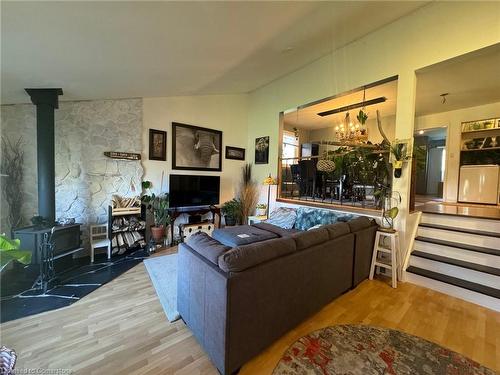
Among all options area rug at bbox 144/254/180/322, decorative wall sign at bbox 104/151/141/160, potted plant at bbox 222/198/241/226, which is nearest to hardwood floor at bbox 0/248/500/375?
area rug at bbox 144/254/180/322

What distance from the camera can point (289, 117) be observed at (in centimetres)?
662

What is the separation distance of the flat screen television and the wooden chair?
1.14 m

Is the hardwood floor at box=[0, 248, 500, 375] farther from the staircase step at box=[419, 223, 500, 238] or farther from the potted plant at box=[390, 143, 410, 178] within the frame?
the potted plant at box=[390, 143, 410, 178]

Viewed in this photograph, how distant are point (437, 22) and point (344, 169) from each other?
6.92 feet

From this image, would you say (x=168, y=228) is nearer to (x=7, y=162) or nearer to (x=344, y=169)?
(x=7, y=162)

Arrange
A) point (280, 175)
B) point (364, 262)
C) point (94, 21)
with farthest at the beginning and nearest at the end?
point (280, 175) → point (364, 262) → point (94, 21)

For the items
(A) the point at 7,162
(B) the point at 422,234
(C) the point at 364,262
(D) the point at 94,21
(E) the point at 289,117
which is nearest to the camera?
(D) the point at 94,21

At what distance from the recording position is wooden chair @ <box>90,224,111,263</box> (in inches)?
129

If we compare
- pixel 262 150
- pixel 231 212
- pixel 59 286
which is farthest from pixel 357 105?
pixel 59 286

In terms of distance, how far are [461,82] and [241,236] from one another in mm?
4756

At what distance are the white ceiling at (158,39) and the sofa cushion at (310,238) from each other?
2263 mm

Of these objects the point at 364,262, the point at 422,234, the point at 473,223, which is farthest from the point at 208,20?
the point at 473,223

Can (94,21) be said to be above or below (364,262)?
above

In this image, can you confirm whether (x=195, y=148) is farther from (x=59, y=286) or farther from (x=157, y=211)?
(x=59, y=286)
